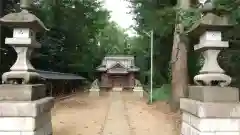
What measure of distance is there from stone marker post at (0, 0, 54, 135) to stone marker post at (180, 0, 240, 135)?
3194 millimetres

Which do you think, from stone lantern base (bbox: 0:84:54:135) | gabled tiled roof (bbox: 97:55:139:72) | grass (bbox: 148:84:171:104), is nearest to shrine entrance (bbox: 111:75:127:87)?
gabled tiled roof (bbox: 97:55:139:72)

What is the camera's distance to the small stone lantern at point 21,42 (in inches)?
241

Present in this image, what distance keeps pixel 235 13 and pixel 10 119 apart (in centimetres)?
668

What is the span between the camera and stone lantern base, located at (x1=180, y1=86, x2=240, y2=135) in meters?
5.77

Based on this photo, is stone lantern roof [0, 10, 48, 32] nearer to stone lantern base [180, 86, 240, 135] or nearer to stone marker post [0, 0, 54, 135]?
stone marker post [0, 0, 54, 135]

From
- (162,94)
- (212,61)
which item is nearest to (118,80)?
(162,94)

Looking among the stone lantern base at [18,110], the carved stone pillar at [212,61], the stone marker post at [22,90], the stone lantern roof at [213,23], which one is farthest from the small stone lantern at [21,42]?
the carved stone pillar at [212,61]

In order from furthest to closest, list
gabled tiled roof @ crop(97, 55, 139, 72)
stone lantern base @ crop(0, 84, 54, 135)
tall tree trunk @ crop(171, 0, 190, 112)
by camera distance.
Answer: gabled tiled roof @ crop(97, 55, 139, 72) → tall tree trunk @ crop(171, 0, 190, 112) → stone lantern base @ crop(0, 84, 54, 135)

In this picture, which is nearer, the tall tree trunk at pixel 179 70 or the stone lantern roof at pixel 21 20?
the stone lantern roof at pixel 21 20

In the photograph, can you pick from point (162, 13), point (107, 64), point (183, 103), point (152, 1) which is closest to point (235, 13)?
point (183, 103)

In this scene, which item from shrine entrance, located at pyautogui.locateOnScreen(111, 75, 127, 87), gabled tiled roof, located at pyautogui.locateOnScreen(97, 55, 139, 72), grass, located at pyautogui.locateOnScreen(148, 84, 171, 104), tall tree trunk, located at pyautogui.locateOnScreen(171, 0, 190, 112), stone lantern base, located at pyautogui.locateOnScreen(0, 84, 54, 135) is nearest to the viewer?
stone lantern base, located at pyautogui.locateOnScreen(0, 84, 54, 135)

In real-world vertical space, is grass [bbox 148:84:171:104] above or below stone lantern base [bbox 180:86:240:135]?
below

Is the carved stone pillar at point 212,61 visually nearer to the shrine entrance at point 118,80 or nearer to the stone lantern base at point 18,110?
the stone lantern base at point 18,110

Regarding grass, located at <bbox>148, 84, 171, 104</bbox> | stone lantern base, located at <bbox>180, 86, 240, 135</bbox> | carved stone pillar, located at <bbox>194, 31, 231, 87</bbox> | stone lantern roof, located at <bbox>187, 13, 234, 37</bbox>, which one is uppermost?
stone lantern roof, located at <bbox>187, 13, 234, 37</bbox>
